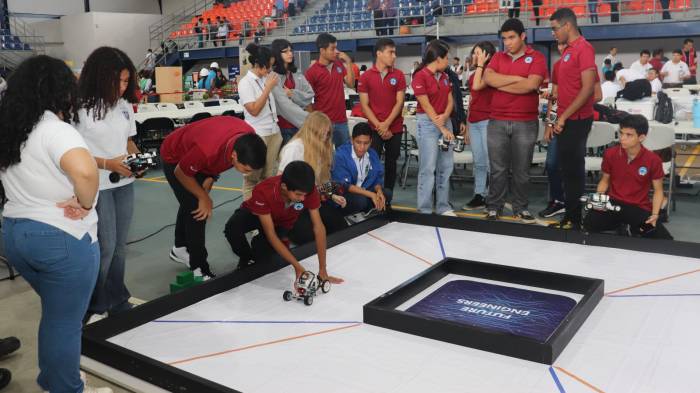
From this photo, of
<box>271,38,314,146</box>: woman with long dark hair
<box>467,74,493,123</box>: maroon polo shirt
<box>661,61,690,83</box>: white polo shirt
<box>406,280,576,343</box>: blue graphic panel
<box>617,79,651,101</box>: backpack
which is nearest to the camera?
<box>406,280,576,343</box>: blue graphic panel

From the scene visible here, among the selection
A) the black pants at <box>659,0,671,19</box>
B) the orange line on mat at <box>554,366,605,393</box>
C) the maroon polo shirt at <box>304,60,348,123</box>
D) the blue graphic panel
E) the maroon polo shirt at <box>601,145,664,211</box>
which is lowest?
the orange line on mat at <box>554,366,605,393</box>

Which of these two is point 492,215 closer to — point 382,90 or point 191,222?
point 382,90

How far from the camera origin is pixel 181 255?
4535mm

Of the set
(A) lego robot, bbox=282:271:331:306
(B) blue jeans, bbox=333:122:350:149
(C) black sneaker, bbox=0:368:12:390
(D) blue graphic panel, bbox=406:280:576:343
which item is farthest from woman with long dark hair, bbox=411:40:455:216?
(C) black sneaker, bbox=0:368:12:390

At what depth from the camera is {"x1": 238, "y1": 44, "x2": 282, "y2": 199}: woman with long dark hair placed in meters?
5.02

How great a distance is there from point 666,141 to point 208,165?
155 inches

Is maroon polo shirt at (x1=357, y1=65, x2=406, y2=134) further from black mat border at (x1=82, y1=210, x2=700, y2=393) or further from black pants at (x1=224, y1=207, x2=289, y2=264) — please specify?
black pants at (x1=224, y1=207, x2=289, y2=264)

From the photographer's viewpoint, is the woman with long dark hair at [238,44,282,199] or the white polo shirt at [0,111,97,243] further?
the woman with long dark hair at [238,44,282,199]

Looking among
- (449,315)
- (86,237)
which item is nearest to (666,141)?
(449,315)

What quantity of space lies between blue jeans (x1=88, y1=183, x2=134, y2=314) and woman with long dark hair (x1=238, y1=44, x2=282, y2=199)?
1.64 metres

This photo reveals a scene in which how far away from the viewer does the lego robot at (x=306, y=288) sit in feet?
11.2

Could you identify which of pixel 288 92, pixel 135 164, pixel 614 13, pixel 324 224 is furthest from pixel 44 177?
pixel 614 13

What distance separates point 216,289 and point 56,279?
1558mm

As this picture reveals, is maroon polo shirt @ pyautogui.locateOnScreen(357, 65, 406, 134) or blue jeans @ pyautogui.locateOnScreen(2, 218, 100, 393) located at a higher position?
maroon polo shirt @ pyautogui.locateOnScreen(357, 65, 406, 134)
